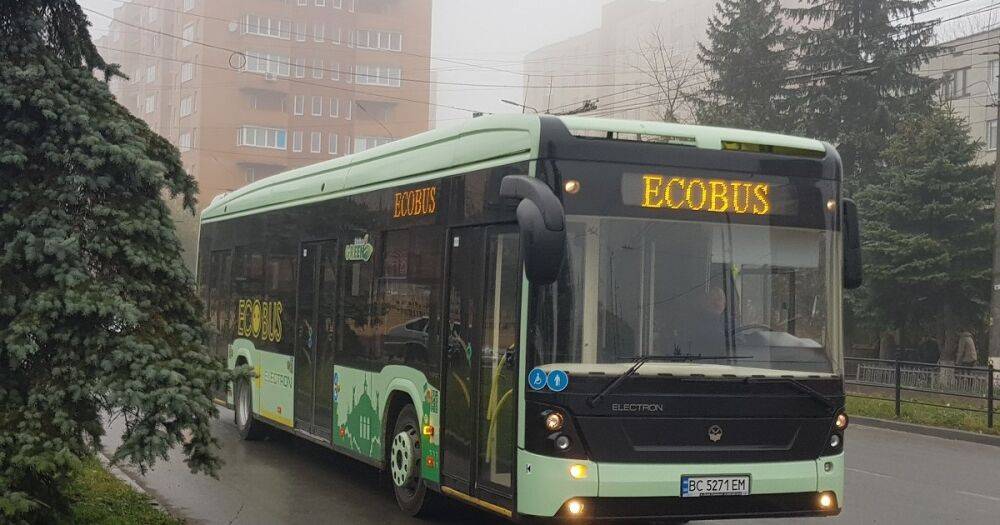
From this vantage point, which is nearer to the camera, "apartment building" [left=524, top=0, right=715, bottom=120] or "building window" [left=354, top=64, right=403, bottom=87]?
"building window" [left=354, top=64, right=403, bottom=87]

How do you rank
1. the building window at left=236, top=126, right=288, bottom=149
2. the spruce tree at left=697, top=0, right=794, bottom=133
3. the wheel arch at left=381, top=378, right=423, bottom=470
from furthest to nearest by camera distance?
the building window at left=236, top=126, right=288, bottom=149 < the spruce tree at left=697, top=0, right=794, bottom=133 < the wheel arch at left=381, top=378, right=423, bottom=470

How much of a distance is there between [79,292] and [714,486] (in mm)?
4127

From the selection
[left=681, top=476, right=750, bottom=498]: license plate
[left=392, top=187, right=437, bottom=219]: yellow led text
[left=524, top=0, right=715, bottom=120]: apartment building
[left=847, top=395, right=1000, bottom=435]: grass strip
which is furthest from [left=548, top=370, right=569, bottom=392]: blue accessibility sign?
[left=524, top=0, right=715, bottom=120]: apartment building

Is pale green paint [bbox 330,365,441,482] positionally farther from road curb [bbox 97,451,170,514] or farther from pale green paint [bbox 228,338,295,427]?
road curb [bbox 97,451,170,514]

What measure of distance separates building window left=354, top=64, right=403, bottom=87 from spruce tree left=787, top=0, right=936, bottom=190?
5882cm

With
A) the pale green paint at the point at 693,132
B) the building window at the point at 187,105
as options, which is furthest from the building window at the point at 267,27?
the pale green paint at the point at 693,132

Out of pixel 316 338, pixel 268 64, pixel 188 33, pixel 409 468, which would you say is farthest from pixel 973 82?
pixel 188 33

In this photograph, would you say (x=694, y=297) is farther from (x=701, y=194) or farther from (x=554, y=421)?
(x=554, y=421)

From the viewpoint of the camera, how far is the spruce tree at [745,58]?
46562 millimetres

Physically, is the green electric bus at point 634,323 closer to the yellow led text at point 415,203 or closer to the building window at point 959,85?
the yellow led text at point 415,203

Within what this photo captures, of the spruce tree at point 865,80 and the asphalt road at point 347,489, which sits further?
the spruce tree at point 865,80

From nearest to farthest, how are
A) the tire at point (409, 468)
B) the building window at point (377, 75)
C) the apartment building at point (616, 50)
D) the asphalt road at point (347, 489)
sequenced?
1. the tire at point (409, 468)
2. the asphalt road at point (347, 489)
3. the building window at point (377, 75)
4. the apartment building at point (616, 50)

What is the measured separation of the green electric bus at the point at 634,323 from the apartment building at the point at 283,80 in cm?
8291

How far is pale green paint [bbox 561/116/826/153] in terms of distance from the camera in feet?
27.6
